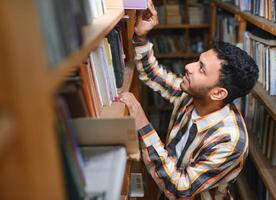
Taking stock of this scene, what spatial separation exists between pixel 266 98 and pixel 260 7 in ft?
1.87

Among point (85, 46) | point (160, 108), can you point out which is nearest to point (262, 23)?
point (85, 46)

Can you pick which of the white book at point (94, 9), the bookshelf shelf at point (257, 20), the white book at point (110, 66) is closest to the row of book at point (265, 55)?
the bookshelf shelf at point (257, 20)

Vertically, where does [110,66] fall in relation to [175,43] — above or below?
above

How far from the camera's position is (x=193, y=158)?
1.44m

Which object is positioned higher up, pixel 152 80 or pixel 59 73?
pixel 59 73

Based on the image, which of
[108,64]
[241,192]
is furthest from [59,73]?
[241,192]

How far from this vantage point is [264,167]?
1.87 metres

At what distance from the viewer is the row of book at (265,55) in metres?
1.86

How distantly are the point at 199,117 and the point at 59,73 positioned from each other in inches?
41.4

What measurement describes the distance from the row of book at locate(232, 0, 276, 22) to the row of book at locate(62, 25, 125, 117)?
2.83ft

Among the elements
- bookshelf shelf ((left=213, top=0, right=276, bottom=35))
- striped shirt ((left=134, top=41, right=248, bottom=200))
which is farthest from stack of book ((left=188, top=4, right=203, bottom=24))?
striped shirt ((left=134, top=41, right=248, bottom=200))

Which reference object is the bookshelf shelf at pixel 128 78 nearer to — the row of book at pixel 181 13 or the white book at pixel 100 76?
the white book at pixel 100 76

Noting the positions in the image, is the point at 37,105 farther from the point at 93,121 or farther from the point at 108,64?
the point at 108,64

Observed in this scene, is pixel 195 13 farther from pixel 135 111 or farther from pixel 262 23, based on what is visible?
pixel 135 111
